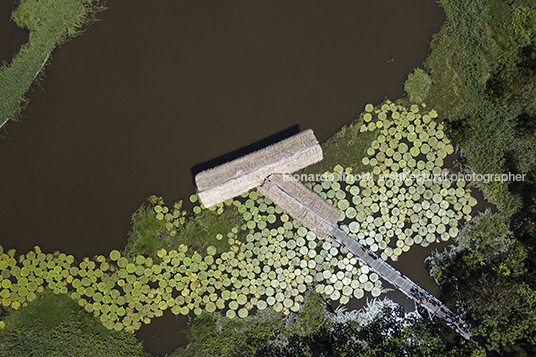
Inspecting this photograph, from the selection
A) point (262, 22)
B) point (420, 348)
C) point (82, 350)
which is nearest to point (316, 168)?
point (262, 22)

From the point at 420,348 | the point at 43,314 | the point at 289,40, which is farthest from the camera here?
the point at 289,40

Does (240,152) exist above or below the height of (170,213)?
above

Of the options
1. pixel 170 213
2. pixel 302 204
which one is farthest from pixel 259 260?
pixel 170 213

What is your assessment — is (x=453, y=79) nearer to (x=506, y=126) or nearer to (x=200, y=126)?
(x=506, y=126)

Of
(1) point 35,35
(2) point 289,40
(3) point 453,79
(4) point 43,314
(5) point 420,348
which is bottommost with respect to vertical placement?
(5) point 420,348

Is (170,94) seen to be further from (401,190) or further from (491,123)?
(491,123)

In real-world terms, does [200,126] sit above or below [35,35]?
below
